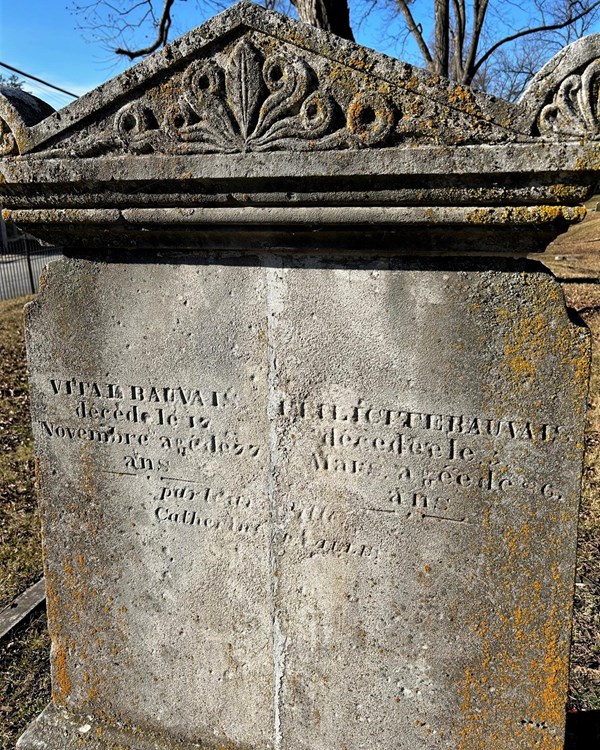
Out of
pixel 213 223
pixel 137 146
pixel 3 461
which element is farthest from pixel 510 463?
pixel 3 461

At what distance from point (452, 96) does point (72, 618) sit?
2693 millimetres

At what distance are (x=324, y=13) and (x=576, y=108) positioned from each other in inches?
258

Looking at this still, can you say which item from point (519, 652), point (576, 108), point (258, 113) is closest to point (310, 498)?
point (519, 652)

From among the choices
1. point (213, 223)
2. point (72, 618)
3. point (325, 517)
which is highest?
point (213, 223)

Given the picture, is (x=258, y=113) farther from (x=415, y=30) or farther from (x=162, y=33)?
(x=415, y=30)

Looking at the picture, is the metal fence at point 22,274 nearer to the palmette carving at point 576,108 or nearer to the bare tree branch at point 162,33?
the bare tree branch at point 162,33

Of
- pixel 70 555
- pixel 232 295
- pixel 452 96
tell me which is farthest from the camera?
pixel 70 555

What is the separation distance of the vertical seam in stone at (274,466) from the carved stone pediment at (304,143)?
0.20 metres

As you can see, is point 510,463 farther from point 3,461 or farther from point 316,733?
point 3,461

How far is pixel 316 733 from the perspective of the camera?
8.94 ft

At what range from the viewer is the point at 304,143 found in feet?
6.48

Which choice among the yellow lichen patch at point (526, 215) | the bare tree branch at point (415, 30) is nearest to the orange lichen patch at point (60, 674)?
the yellow lichen patch at point (526, 215)

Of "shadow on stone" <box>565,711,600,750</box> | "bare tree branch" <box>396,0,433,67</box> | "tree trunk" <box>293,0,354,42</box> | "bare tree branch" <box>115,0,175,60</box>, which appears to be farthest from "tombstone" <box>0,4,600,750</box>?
"bare tree branch" <box>396,0,433,67</box>

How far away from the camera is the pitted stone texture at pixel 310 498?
2195 millimetres
